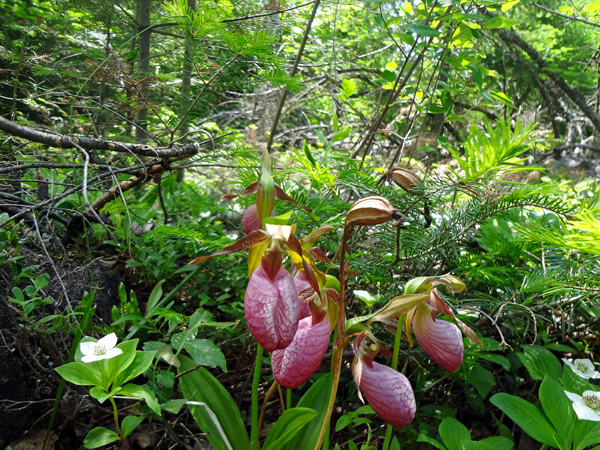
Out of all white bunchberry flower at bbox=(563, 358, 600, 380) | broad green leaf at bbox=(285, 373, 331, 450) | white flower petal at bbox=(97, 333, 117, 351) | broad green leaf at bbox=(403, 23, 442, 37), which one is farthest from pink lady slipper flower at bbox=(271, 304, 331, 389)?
broad green leaf at bbox=(403, 23, 442, 37)

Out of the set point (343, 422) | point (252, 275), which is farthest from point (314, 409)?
point (252, 275)

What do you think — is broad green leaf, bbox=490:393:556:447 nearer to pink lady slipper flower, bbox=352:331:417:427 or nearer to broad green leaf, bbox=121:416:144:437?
pink lady slipper flower, bbox=352:331:417:427

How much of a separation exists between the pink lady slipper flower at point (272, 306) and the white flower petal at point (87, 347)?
0.44 meters

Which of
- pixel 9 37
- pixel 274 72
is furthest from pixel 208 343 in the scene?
pixel 9 37

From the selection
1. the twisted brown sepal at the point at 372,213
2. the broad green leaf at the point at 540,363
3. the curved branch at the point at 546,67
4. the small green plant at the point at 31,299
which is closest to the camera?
the twisted brown sepal at the point at 372,213

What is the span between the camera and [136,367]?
78 cm

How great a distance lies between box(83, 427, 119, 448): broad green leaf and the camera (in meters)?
0.72

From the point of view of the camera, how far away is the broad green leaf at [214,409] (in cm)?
78

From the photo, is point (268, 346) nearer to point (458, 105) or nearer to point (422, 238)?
point (422, 238)

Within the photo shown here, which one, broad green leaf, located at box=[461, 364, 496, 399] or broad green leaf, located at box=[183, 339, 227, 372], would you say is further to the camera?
broad green leaf, located at box=[461, 364, 496, 399]

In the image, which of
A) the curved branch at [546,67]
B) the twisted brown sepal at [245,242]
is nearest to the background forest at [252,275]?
the twisted brown sepal at [245,242]

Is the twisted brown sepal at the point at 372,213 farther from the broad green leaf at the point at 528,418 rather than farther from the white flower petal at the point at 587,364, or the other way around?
the white flower petal at the point at 587,364

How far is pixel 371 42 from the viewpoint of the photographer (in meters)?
2.70

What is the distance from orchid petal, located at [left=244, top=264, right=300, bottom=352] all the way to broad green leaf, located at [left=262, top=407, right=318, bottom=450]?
273 millimetres
